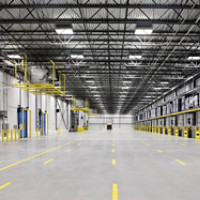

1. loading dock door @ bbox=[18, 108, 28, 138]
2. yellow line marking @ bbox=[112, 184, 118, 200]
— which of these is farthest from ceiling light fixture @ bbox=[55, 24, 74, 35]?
yellow line marking @ bbox=[112, 184, 118, 200]

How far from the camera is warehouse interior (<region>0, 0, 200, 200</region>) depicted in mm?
6207

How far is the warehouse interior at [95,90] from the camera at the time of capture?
6.21m

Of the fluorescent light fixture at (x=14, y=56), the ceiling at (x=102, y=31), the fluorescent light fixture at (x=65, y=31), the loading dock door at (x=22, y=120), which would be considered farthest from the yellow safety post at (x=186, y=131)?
the fluorescent light fixture at (x=14, y=56)

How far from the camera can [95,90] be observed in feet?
163

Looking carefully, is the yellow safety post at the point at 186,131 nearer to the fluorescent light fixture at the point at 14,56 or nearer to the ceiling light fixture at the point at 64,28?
the ceiling light fixture at the point at 64,28

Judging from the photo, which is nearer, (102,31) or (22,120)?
(102,31)

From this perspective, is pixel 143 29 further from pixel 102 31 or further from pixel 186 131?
pixel 186 131

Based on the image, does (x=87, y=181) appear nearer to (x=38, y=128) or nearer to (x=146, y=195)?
(x=146, y=195)

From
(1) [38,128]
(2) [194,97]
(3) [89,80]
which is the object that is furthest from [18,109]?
(2) [194,97]

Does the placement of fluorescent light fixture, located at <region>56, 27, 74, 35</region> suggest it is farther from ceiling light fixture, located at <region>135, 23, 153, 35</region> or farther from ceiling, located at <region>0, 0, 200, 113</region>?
ceiling light fixture, located at <region>135, 23, 153, 35</region>

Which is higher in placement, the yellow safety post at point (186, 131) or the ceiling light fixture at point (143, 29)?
the ceiling light fixture at point (143, 29)

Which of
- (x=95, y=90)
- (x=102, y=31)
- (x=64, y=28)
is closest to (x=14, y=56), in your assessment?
(x=64, y=28)

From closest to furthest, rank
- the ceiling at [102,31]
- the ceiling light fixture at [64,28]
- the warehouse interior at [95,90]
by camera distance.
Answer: the warehouse interior at [95,90]
the ceiling at [102,31]
the ceiling light fixture at [64,28]

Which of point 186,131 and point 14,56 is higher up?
point 14,56
